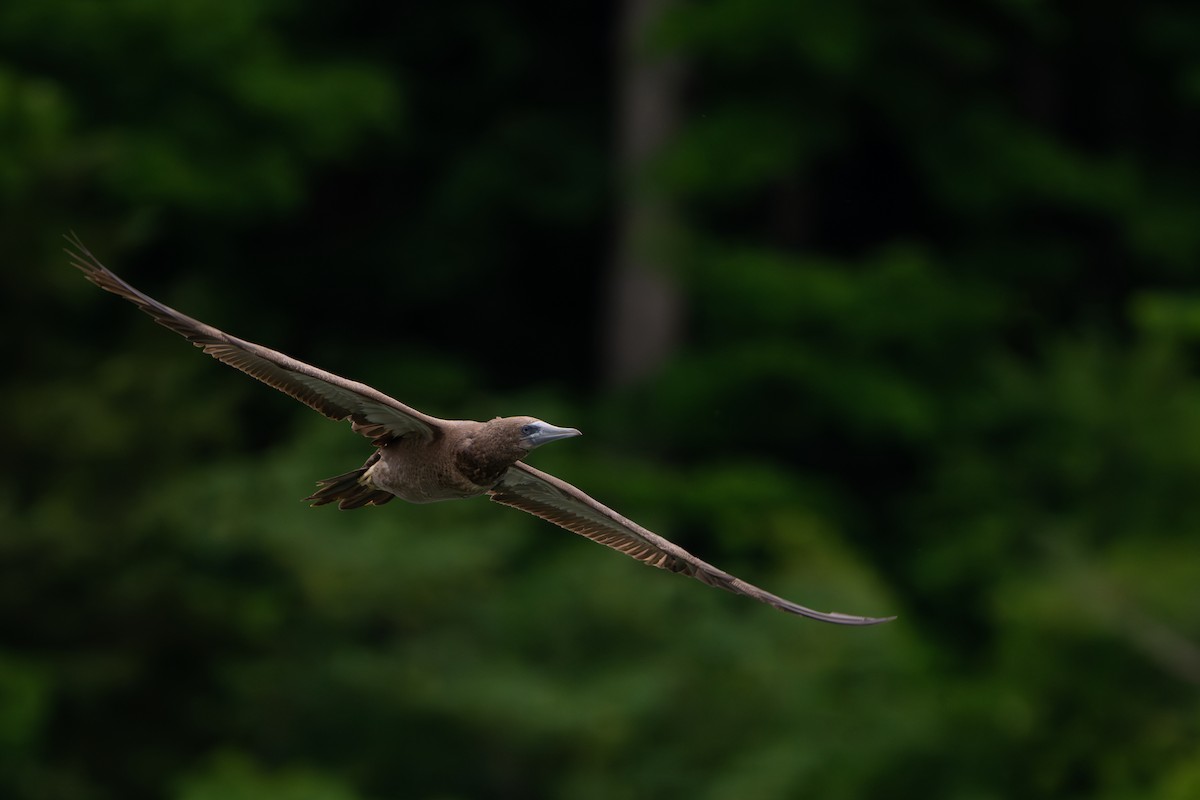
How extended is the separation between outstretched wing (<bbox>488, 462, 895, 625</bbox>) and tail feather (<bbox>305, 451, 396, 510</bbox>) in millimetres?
461

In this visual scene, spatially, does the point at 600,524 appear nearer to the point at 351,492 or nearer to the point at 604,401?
the point at 351,492

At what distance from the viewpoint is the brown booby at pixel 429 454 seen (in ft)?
24.0

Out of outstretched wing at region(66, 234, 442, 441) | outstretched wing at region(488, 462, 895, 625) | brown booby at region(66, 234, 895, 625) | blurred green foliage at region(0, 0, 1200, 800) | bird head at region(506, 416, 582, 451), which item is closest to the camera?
outstretched wing at region(66, 234, 442, 441)

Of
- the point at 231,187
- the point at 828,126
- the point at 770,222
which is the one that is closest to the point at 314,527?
the point at 231,187

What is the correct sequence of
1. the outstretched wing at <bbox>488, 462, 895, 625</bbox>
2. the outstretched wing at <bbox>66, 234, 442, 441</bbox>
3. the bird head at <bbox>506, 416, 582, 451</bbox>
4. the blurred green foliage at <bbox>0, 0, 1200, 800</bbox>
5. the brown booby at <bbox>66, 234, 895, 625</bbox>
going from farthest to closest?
the blurred green foliage at <bbox>0, 0, 1200, 800</bbox> → the outstretched wing at <bbox>488, 462, 895, 625</bbox> → the bird head at <bbox>506, 416, 582, 451</bbox> → the brown booby at <bbox>66, 234, 895, 625</bbox> → the outstretched wing at <bbox>66, 234, 442, 441</bbox>

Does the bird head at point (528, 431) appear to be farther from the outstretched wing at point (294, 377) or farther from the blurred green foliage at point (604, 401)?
the blurred green foliage at point (604, 401)

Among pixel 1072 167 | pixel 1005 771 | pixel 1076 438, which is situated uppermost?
pixel 1072 167

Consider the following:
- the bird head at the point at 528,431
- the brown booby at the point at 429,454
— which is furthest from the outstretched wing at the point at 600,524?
the bird head at the point at 528,431

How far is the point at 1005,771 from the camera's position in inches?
635

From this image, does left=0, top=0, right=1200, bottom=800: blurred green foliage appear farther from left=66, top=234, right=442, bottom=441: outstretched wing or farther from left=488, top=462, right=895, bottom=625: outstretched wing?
left=66, top=234, right=442, bottom=441: outstretched wing

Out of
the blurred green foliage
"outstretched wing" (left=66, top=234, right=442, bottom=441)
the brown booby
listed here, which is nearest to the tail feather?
the brown booby

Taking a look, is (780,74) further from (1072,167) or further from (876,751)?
(876,751)

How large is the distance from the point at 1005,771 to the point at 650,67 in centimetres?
718

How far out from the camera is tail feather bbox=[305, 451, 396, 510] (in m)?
8.43
